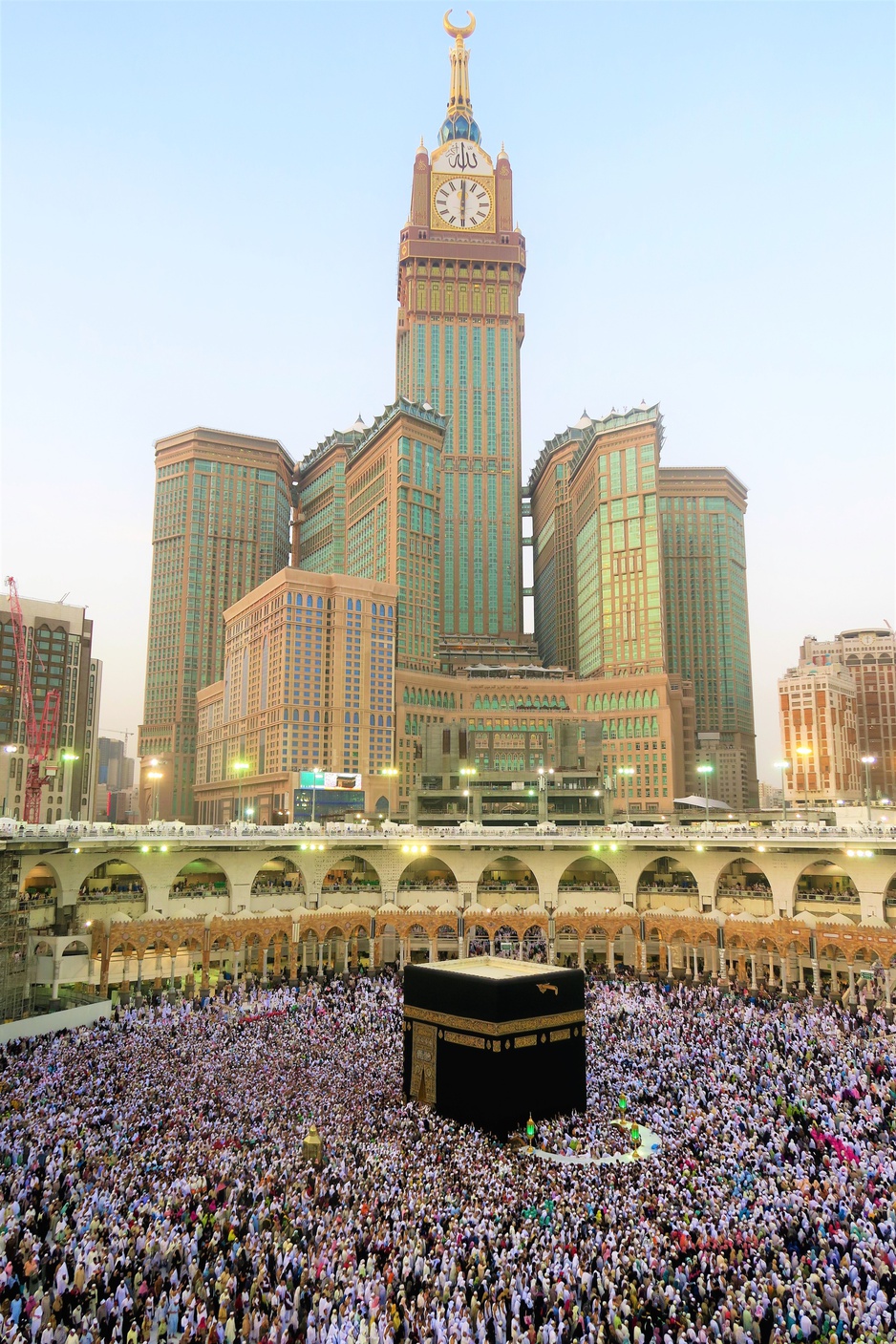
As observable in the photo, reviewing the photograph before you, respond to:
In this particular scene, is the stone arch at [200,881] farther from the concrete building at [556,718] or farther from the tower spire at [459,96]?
the tower spire at [459,96]

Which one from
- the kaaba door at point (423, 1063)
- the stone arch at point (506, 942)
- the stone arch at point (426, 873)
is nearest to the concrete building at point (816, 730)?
the stone arch at point (426, 873)

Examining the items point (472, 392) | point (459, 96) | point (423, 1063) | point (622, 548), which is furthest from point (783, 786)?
point (459, 96)

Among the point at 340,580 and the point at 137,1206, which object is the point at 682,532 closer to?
the point at 340,580

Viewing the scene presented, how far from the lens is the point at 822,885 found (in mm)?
53594

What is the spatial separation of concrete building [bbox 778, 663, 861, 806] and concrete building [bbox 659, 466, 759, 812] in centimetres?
826

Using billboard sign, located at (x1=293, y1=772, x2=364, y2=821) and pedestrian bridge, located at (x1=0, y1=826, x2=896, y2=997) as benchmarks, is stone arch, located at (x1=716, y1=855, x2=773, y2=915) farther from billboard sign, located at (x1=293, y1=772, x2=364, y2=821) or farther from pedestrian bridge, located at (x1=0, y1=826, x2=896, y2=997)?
billboard sign, located at (x1=293, y1=772, x2=364, y2=821)

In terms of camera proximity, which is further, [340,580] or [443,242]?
[443,242]

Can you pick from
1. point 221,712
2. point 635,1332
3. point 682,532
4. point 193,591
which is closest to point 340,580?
point 221,712

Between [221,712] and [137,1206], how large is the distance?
12771 centimetres

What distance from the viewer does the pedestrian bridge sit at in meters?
47.9

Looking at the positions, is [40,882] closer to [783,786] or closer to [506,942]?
[506,942]

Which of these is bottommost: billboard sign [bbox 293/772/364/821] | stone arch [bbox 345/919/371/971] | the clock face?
stone arch [bbox 345/919/371/971]

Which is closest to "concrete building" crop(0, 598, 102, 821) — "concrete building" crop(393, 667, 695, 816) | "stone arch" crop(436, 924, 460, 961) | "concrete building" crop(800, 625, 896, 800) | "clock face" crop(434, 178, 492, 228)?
"concrete building" crop(393, 667, 695, 816)

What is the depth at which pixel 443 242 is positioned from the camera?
546 ft
